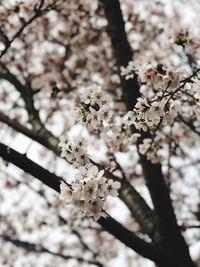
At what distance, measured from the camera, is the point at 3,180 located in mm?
8273

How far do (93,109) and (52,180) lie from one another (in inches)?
23.2

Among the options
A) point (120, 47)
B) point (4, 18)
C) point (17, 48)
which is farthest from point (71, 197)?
point (17, 48)

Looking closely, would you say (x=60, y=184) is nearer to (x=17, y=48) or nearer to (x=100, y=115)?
(x=100, y=115)

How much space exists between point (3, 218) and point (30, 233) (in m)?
0.66

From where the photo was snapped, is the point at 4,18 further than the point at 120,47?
Yes

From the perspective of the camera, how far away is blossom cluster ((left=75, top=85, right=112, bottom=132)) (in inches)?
125

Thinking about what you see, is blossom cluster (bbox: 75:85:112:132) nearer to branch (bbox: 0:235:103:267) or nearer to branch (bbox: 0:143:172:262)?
branch (bbox: 0:143:172:262)

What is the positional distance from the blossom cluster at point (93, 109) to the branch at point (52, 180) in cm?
47

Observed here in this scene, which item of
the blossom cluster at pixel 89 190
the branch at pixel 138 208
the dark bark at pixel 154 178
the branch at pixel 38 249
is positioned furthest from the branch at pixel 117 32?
the blossom cluster at pixel 89 190

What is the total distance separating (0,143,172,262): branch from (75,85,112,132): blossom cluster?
47 centimetres

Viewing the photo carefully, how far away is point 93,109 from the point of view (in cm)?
317

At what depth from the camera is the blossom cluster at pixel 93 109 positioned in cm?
317

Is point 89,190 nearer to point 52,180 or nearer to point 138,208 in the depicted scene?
point 52,180

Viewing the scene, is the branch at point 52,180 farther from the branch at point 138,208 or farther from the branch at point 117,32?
the branch at point 117,32
